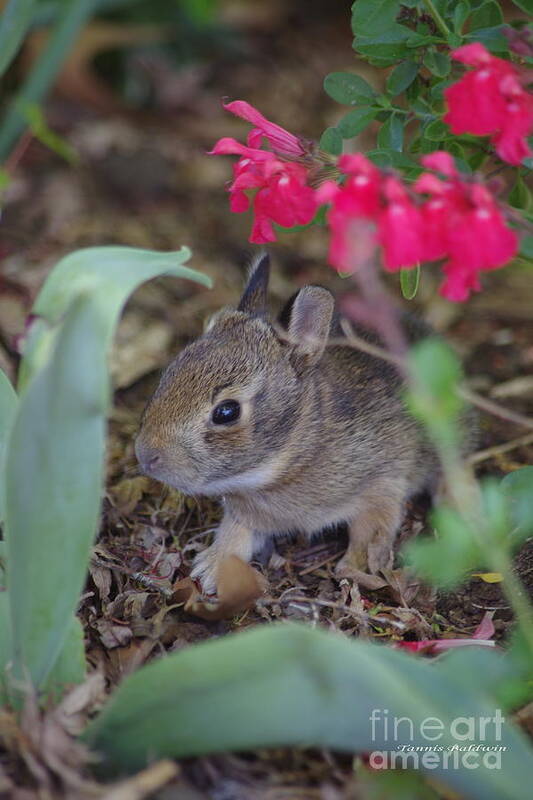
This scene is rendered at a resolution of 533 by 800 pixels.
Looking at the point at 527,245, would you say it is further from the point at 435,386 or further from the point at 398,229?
the point at 435,386

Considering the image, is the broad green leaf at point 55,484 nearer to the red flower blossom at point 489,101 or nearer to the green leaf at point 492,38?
the red flower blossom at point 489,101

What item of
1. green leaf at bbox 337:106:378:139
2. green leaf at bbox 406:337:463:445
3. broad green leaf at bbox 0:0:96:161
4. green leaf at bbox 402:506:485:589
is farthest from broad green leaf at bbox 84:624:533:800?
broad green leaf at bbox 0:0:96:161

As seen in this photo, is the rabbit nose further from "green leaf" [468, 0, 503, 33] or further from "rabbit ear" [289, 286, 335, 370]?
"green leaf" [468, 0, 503, 33]

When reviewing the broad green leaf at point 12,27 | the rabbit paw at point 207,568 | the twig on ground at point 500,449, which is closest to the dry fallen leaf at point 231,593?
the rabbit paw at point 207,568

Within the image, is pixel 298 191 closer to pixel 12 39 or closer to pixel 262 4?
pixel 12 39

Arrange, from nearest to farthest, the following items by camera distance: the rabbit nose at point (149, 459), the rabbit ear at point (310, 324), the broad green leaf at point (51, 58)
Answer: the rabbit nose at point (149, 459) < the rabbit ear at point (310, 324) < the broad green leaf at point (51, 58)

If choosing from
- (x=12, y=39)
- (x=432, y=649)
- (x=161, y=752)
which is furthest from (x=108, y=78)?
(x=161, y=752)
